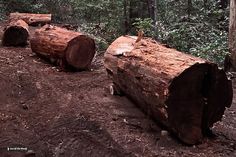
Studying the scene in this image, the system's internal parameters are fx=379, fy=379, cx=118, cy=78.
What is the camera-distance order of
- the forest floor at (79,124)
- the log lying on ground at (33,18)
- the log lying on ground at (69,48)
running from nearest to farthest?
1. the forest floor at (79,124)
2. the log lying on ground at (69,48)
3. the log lying on ground at (33,18)

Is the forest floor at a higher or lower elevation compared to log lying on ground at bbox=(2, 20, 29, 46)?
lower

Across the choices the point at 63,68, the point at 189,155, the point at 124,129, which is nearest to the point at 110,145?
the point at 124,129

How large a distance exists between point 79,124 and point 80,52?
3.40 metres

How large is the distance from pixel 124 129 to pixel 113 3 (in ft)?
33.3

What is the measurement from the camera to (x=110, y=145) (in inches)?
215

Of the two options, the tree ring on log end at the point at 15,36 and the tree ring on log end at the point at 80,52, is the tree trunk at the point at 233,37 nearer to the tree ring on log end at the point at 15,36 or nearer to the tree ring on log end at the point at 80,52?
the tree ring on log end at the point at 80,52

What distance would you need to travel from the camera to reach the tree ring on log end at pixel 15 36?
11.5 meters

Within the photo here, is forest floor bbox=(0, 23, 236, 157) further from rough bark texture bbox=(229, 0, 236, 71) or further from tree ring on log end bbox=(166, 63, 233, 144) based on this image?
rough bark texture bbox=(229, 0, 236, 71)

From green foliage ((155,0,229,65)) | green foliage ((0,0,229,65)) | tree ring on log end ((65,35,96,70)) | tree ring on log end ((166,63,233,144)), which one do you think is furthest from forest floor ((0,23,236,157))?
green foliage ((0,0,229,65))

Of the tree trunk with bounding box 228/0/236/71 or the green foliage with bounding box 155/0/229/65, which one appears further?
the green foliage with bounding box 155/0/229/65

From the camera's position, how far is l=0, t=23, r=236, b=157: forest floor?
5.34 m

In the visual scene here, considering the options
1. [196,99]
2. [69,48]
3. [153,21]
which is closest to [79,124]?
[196,99]

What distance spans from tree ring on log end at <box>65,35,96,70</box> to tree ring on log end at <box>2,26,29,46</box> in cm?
318

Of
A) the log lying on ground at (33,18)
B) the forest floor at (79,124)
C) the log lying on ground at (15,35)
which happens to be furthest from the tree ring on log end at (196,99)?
the log lying on ground at (33,18)
